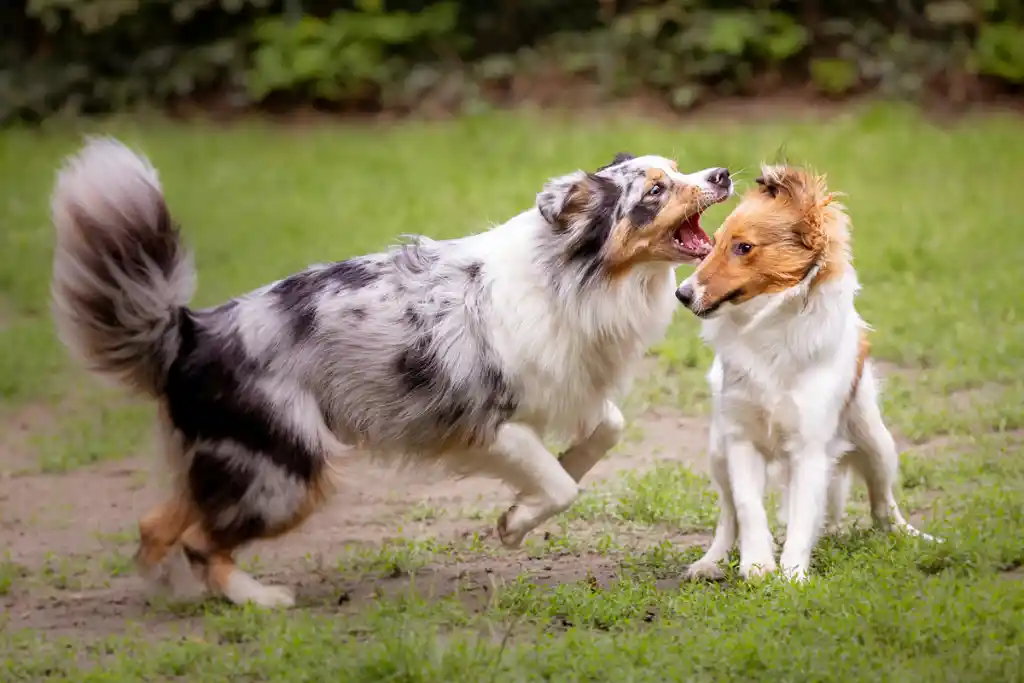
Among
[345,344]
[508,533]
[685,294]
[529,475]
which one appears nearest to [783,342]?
[685,294]

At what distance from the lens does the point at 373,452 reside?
218 inches

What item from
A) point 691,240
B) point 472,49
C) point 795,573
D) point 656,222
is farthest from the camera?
point 472,49

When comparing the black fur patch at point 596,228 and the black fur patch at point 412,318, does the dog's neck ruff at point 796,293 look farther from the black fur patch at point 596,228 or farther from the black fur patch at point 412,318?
the black fur patch at point 412,318

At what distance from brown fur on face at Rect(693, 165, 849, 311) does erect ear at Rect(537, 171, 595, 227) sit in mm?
509

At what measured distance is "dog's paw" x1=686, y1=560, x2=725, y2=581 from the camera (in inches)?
208

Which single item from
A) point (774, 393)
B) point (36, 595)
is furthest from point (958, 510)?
point (36, 595)

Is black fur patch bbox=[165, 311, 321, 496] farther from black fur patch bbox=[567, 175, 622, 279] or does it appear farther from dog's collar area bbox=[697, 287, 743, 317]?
dog's collar area bbox=[697, 287, 743, 317]

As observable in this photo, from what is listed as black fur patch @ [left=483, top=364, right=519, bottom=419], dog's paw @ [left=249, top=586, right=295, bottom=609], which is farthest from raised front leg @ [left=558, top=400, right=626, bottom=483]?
dog's paw @ [left=249, top=586, right=295, bottom=609]

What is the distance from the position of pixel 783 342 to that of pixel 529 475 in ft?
3.36

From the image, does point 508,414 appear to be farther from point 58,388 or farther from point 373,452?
point 58,388

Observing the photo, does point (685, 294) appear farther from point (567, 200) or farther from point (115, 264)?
point (115, 264)

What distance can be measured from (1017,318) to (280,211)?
586 centimetres

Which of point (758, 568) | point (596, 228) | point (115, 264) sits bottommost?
point (758, 568)

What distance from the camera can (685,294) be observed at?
504cm
